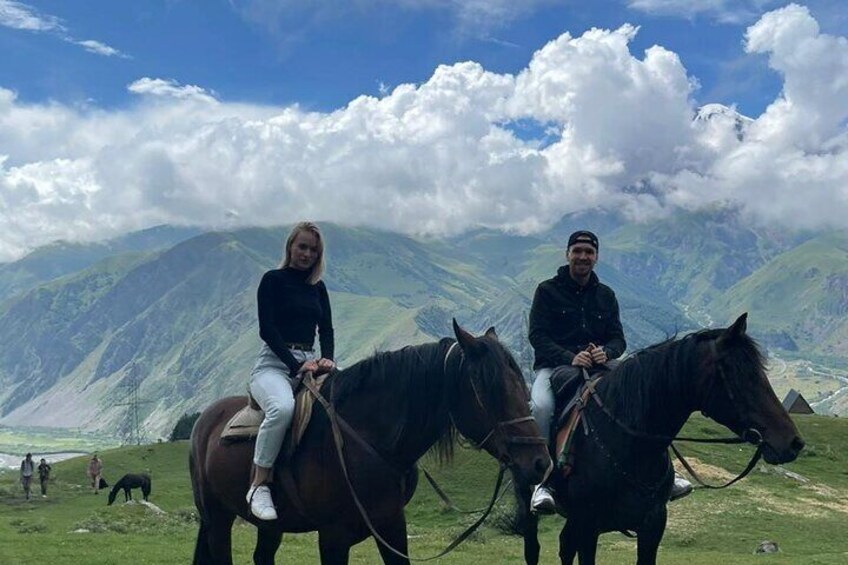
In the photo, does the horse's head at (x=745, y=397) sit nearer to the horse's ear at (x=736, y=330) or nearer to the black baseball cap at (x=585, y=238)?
the horse's ear at (x=736, y=330)

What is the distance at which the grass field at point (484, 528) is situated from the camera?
23.5 m

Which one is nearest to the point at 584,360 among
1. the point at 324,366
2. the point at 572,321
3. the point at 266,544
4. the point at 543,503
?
the point at 572,321

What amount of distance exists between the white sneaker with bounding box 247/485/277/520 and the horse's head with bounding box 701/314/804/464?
18.5ft

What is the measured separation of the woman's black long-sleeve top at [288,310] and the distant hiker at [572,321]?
12.0 feet

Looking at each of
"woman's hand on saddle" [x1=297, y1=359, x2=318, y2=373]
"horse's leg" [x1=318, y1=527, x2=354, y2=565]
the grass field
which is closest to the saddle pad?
the grass field

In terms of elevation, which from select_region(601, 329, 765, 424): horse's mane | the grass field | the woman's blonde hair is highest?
the woman's blonde hair

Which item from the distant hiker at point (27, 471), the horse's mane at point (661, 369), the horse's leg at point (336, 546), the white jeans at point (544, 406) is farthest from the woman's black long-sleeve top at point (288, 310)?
the distant hiker at point (27, 471)

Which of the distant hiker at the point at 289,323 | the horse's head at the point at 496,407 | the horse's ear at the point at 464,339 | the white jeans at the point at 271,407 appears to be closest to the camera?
the horse's head at the point at 496,407

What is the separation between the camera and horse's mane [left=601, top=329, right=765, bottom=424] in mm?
9055

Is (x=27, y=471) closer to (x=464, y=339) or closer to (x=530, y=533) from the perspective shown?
(x=530, y=533)

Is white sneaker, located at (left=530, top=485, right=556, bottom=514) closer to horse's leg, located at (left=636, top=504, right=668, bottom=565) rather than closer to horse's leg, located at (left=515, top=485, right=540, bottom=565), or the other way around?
horse's leg, located at (left=636, top=504, right=668, bottom=565)

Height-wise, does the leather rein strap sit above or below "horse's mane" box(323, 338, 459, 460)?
below

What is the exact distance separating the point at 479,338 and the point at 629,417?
3435mm

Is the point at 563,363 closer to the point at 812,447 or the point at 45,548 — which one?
the point at 45,548
